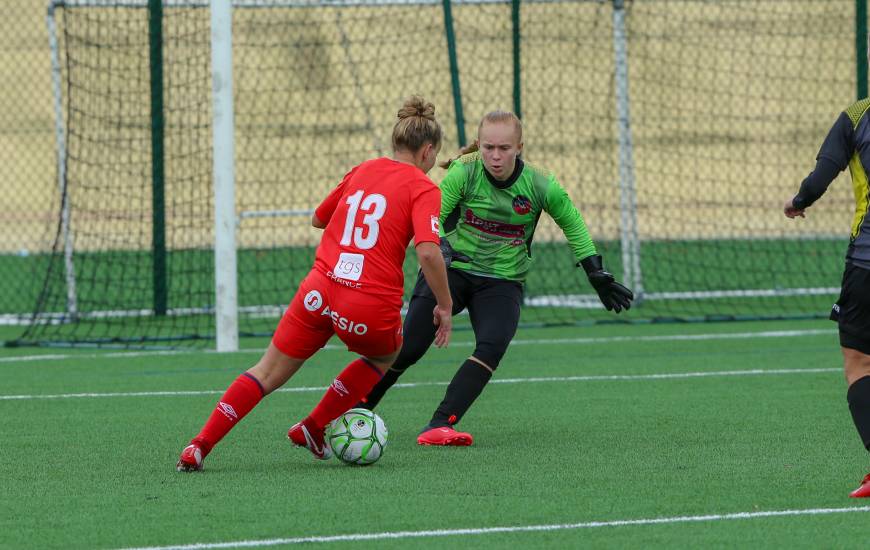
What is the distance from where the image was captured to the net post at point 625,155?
48.2 ft

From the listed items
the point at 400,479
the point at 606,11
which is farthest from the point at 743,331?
the point at 606,11

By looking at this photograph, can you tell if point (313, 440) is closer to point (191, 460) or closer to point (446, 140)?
point (191, 460)

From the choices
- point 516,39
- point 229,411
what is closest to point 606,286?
point 229,411

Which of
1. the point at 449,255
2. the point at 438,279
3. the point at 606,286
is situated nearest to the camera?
the point at 438,279

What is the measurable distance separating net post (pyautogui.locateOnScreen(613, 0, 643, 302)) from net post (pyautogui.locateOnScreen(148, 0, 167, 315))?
15.2 ft

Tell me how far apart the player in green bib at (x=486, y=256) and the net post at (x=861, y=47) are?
24.2ft

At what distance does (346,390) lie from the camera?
21.9ft

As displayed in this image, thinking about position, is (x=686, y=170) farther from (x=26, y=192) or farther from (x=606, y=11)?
(x=26, y=192)

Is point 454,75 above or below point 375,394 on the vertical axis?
above

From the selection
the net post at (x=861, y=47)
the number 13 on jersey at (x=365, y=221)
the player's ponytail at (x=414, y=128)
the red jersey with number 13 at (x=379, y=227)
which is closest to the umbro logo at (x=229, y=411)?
the red jersey with number 13 at (x=379, y=227)

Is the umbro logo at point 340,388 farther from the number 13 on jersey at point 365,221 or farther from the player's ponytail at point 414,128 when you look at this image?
the player's ponytail at point 414,128

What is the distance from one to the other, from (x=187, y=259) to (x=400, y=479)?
9.31 meters

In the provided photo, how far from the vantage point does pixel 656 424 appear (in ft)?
25.4

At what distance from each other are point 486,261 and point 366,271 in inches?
54.0
